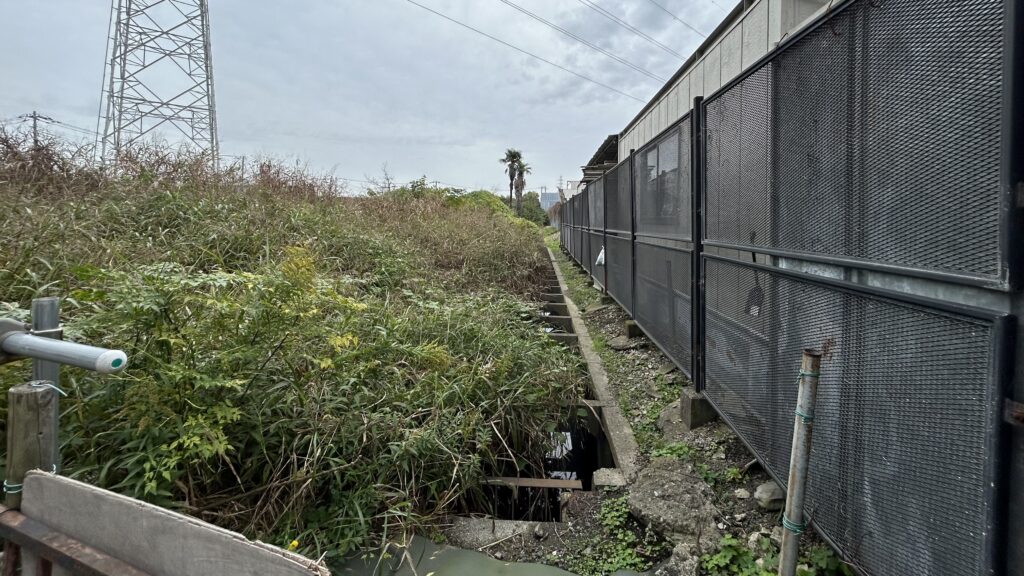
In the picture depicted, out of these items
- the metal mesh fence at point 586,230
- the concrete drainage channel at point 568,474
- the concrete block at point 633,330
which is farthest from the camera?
the metal mesh fence at point 586,230

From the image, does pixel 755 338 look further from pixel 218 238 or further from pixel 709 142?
pixel 218 238

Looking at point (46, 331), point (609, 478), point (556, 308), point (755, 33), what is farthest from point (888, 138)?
point (556, 308)

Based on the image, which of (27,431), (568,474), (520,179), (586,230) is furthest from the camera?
(520,179)

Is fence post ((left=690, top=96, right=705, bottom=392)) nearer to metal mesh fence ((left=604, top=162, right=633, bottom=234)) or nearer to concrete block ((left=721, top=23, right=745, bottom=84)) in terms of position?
concrete block ((left=721, top=23, right=745, bottom=84))

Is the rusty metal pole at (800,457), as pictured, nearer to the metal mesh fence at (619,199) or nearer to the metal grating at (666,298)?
the metal grating at (666,298)

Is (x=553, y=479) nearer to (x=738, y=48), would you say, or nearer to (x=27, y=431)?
(x=27, y=431)

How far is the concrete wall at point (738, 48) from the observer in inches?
150

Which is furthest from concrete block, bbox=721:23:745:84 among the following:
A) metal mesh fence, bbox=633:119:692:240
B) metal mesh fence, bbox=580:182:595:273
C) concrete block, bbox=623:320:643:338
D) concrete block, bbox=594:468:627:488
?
metal mesh fence, bbox=580:182:595:273

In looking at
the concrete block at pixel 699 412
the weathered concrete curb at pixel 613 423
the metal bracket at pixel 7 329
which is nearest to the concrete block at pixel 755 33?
the concrete block at pixel 699 412

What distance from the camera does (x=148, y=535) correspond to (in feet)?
4.19

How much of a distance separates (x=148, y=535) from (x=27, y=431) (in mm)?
616

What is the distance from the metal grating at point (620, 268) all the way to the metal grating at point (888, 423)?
337cm

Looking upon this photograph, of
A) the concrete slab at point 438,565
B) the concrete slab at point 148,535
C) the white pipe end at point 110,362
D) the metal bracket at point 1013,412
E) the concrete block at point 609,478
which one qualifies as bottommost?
the concrete slab at point 438,565

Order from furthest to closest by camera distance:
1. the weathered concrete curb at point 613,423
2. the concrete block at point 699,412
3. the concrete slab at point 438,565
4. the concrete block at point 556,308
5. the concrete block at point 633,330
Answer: the concrete block at point 556,308
the concrete block at point 633,330
the concrete block at point 699,412
the weathered concrete curb at point 613,423
the concrete slab at point 438,565
